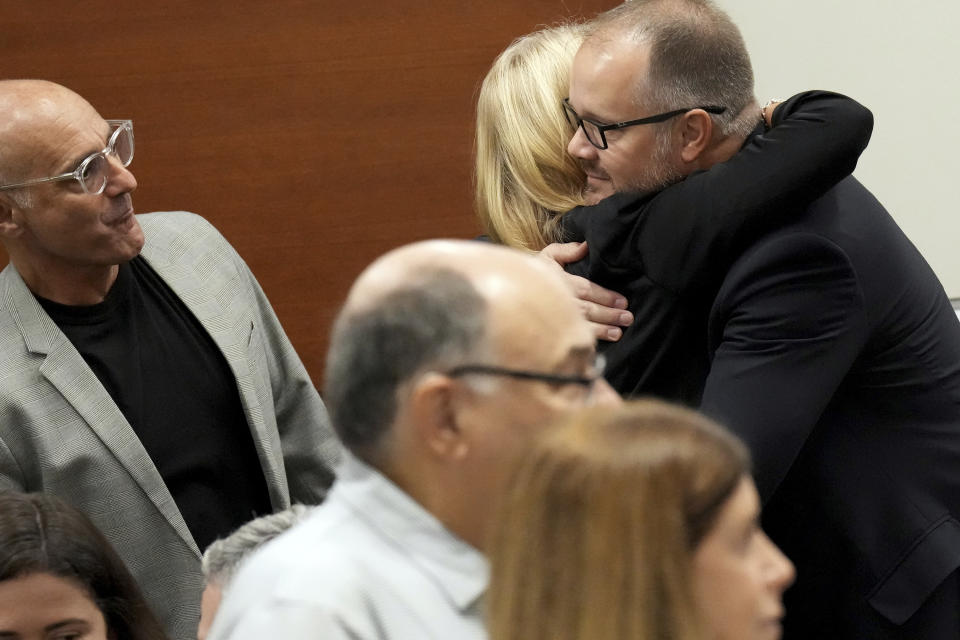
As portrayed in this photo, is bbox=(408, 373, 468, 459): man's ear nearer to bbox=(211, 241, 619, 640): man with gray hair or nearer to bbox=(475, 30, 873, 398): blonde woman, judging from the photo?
bbox=(211, 241, 619, 640): man with gray hair

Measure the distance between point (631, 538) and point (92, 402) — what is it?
1374 mm

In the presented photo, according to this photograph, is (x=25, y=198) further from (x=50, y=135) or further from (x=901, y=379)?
(x=901, y=379)

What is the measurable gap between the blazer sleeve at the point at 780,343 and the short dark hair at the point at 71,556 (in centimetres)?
88

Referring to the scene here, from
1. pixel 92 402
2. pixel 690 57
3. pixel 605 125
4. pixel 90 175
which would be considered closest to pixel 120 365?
pixel 92 402

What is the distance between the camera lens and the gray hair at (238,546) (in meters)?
1.63

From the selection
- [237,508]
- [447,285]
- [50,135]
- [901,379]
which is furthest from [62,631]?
[901,379]

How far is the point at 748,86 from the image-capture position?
1745 millimetres

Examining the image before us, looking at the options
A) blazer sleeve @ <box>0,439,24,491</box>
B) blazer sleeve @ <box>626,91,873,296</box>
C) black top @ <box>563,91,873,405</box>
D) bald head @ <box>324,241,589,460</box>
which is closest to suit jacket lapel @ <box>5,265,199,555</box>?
blazer sleeve @ <box>0,439,24,491</box>

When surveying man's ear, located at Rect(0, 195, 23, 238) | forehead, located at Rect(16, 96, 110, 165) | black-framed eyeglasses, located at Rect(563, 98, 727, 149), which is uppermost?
black-framed eyeglasses, located at Rect(563, 98, 727, 149)

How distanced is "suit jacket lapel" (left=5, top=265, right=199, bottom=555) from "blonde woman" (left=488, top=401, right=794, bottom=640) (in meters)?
1.24

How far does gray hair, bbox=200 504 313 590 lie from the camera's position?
1.63 metres

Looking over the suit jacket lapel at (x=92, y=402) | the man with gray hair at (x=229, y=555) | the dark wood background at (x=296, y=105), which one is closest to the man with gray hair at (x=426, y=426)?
the man with gray hair at (x=229, y=555)

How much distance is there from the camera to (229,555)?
5.40ft

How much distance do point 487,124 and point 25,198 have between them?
30.9 inches
